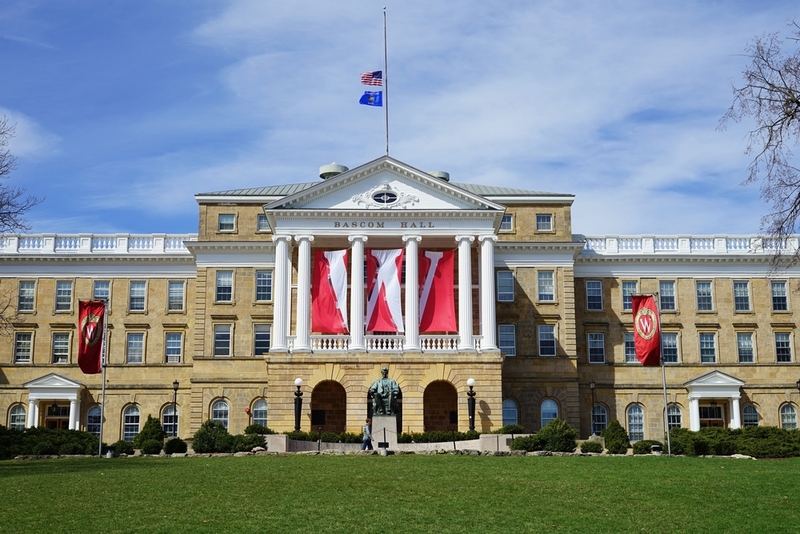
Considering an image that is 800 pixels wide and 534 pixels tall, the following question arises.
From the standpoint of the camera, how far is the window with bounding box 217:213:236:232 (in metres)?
63.1

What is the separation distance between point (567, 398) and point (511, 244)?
951 cm

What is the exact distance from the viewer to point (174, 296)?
64750mm

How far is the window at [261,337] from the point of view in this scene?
6209cm

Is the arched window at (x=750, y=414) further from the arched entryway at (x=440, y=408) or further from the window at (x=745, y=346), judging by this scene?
the arched entryway at (x=440, y=408)

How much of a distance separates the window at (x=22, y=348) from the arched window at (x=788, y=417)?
4551 cm

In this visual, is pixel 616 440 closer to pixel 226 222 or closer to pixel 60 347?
pixel 226 222

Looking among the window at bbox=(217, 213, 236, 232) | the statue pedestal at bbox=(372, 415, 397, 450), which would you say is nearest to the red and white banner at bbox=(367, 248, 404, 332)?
the statue pedestal at bbox=(372, 415, 397, 450)

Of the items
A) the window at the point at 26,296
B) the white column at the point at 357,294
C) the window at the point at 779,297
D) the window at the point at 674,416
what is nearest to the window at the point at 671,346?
the window at the point at 674,416

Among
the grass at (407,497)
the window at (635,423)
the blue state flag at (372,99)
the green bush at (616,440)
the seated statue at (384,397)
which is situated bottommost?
the grass at (407,497)

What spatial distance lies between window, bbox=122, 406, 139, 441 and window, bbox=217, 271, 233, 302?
8.54m

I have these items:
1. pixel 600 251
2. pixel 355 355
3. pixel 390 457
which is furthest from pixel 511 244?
→ pixel 390 457

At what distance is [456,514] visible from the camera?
940 inches


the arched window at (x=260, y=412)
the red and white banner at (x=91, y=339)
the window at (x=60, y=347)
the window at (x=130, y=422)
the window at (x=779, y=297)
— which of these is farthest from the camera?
the window at (x=779, y=297)

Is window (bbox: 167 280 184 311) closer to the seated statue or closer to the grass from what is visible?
the seated statue
